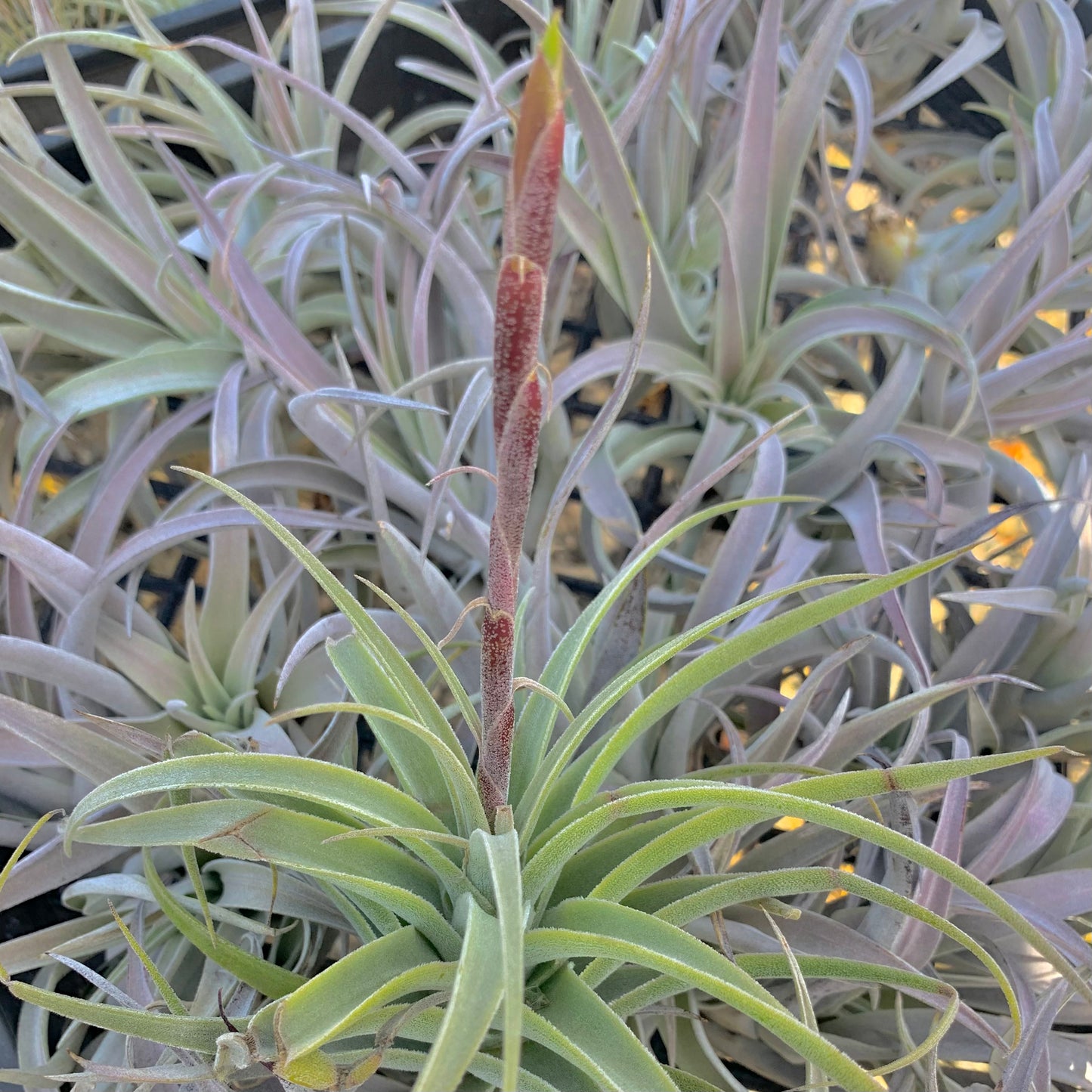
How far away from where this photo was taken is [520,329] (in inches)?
8.1

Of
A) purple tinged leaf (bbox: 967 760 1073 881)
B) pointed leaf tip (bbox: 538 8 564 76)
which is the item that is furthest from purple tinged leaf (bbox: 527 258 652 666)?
purple tinged leaf (bbox: 967 760 1073 881)

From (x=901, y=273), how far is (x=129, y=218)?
627mm

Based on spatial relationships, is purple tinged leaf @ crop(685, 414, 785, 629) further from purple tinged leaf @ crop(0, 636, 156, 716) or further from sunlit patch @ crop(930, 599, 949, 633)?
purple tinged leaf @ crop(0, 636, 156, 716)

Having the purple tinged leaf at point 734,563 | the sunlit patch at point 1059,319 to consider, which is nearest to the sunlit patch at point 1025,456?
the sunlit patch at point 1059,319

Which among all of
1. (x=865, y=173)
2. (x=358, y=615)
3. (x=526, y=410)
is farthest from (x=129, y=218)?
(x=865, y=173)

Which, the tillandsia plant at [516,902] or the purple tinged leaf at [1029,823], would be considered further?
the purple tinged leaf at [1029,823]

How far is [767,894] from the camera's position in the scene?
363mm

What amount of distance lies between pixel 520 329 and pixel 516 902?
0.18 m

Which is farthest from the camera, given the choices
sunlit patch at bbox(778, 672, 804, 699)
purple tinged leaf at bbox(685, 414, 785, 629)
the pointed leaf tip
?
sunlit patch at bbox(778, 672, 804, 699)

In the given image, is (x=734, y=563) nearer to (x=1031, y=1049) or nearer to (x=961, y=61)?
(x=1031, y=1049)

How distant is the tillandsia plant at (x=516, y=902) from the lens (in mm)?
301

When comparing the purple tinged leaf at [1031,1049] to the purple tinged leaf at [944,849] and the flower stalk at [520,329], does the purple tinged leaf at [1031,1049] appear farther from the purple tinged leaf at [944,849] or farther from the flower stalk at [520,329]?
the flower stalk at [520,329]

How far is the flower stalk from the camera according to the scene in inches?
7.0

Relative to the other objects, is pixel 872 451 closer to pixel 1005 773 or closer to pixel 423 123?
pixel 1005 773
